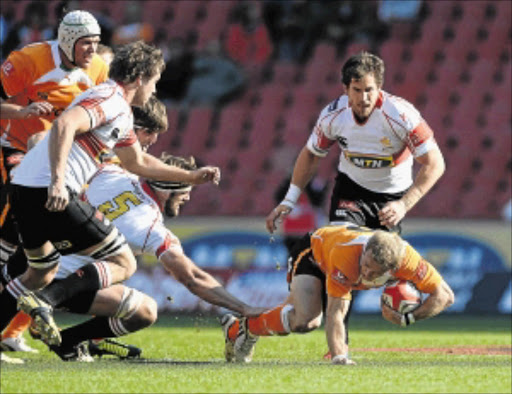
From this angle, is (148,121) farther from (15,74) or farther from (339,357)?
(339,357)

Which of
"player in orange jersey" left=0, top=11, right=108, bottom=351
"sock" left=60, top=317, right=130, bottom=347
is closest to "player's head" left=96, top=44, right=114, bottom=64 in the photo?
"player in orange jersey" left=0, top=11, right=108, bottom=351

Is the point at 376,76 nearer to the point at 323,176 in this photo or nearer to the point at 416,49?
the point at 323,176

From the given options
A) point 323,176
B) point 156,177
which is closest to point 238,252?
point 323,176

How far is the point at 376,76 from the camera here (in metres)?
8.71

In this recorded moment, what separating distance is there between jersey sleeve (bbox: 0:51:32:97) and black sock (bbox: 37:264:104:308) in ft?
5.69

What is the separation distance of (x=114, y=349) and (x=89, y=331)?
15.4 inches

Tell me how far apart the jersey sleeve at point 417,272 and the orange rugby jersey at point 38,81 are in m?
2.74

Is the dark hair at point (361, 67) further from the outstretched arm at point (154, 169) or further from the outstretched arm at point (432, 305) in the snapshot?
the outstretched arm at point (432, 305)

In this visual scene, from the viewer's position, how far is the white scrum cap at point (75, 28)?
28.2ft

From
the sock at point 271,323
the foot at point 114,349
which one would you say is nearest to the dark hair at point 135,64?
the sock at point 271,323

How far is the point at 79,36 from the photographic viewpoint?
8.69m

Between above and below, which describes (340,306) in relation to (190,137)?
above

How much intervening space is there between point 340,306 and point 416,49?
11.8 meters

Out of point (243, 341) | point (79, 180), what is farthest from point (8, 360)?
point (243, 341)
